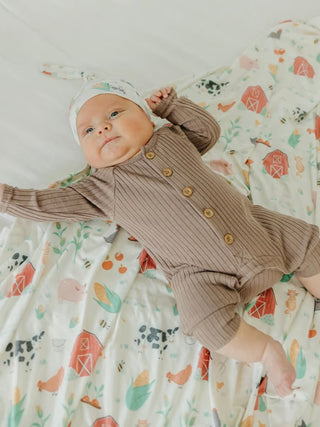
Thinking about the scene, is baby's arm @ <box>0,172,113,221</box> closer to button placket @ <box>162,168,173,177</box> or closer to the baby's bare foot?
button placket @ <box>162,168,173,177</box>

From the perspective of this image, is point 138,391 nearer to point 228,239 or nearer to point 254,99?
point 228,239

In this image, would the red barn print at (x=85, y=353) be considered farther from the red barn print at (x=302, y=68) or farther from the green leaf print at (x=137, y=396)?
the red barn print at (x=302, y=68)

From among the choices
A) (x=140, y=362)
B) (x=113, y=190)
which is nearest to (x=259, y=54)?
(x=113, y=190)

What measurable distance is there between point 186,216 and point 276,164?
0.46 m

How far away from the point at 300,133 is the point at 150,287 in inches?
29.7

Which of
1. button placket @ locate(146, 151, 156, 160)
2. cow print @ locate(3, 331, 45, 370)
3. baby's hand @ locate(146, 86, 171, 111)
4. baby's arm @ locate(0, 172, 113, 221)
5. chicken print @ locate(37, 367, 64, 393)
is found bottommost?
chicken print @ locate(37, 367, 64, 393)

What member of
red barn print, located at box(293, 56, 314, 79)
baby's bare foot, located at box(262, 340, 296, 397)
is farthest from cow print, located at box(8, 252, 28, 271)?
red barn print, located at box(293, 56, 314, 79)

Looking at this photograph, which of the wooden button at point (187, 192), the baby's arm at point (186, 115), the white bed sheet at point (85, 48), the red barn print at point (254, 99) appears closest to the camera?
the wooden button at point (187, 192)

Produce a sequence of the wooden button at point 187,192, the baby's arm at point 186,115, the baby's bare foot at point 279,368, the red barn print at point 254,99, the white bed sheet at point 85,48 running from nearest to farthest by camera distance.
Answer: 1. the baby's bare foot at point 279,368
2. the wooden button at point 187,192
3. the baby's arm at point 186,115
4. the white bed sheet at point 85,48
5. the red barn print at point 254,99

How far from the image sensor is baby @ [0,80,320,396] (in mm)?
1143

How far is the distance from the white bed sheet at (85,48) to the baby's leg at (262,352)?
27.9 inches

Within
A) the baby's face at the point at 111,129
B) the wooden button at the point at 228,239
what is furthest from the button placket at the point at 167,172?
the wooden button at the point at 228,239

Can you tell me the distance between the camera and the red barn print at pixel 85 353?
1.15m

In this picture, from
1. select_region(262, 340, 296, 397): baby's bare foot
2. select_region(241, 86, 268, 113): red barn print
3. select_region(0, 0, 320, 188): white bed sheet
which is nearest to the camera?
select_region(262, 340, 296, 397): baby's bare foot
